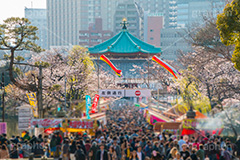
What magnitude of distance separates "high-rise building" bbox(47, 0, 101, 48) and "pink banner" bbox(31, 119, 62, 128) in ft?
485

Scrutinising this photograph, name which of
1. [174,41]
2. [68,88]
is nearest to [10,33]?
[68,88]

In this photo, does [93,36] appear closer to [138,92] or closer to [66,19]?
[66,19]

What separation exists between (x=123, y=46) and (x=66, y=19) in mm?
117330

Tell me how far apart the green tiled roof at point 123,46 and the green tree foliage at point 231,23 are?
37.1m

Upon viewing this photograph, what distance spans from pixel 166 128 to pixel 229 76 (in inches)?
418

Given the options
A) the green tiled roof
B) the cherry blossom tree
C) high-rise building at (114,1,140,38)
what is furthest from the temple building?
high-rise building at (114,1,140,38)

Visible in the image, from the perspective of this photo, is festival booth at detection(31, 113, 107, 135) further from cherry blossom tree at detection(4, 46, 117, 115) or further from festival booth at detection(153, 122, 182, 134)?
cherry blossom tree at detection(4, 46, 117, 115)

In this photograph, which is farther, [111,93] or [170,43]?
[170,43]

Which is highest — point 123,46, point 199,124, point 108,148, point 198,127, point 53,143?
point 123,46

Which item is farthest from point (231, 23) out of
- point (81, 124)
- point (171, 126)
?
point (81, 124)

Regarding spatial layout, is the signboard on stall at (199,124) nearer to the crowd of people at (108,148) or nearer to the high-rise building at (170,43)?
the crowd of people at (108,148)

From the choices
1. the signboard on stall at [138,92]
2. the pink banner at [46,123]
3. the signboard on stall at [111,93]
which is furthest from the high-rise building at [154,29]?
the pink banner at [46,123]

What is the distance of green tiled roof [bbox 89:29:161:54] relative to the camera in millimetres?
54438

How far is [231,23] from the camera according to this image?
651 inches
